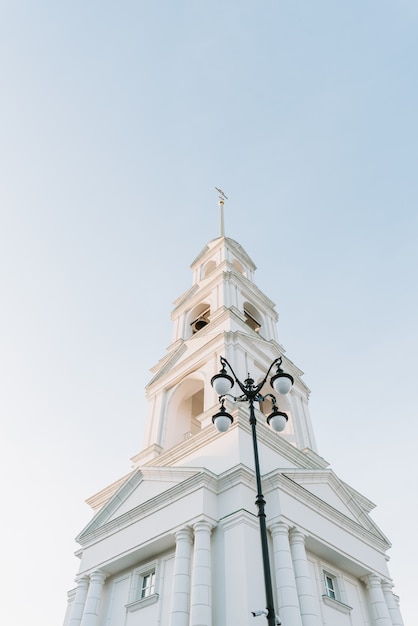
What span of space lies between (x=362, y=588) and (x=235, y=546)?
22.7 feet

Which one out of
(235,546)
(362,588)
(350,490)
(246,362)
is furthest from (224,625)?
(246,362)

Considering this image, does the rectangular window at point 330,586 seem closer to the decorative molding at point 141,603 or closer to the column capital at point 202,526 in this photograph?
the column capital at point 202,526

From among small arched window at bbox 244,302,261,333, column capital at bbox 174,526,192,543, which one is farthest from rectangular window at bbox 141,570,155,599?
small arched window at bbox 244,302,261,333

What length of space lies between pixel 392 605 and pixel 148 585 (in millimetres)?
8603

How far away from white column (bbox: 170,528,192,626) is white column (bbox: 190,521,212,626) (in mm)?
455

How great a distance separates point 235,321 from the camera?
25.8m

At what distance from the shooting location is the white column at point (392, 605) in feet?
59.4

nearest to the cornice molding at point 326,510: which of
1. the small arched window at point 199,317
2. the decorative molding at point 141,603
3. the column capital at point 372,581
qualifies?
the column capital at point 372,581

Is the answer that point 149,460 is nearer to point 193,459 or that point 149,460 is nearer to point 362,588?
point 193,459

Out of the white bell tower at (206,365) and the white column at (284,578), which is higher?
the white bell tower at (206,365)

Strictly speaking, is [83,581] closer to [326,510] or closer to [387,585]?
[326,510]

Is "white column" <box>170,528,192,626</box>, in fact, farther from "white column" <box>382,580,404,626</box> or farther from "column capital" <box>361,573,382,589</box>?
"white column" <box>382,580,404,626</box>

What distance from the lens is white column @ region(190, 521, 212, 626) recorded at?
13648mm

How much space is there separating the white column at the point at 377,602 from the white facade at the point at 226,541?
37 millimetres
